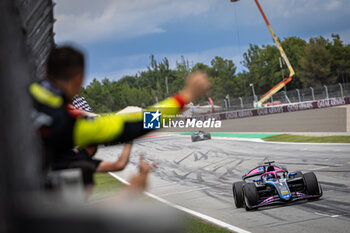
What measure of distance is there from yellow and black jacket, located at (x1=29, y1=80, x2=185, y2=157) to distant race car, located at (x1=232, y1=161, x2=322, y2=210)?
32.6ft

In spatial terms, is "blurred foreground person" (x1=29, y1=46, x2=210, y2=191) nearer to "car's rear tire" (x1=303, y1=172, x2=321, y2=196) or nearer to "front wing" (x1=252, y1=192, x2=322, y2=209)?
"front wing" (x1=252, y1=192, x2=322, y2=209)

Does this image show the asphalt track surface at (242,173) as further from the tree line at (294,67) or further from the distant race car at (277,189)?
the tree line at (294,67)

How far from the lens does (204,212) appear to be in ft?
39.8

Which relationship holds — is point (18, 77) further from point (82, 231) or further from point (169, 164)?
point (169, 164)

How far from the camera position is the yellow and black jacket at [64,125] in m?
1.40

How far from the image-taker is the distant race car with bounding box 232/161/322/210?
1118 cm

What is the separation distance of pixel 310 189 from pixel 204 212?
2.79m

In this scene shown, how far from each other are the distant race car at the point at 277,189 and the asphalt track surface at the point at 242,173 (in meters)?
0.22

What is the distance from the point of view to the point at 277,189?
36.7 feet

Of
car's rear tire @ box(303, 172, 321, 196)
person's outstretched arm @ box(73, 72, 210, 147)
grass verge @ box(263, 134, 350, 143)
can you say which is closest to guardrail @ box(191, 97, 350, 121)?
grass verge @ box(263, 134, 350, 143)

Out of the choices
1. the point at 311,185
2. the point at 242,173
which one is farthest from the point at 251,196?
the point at 242,173

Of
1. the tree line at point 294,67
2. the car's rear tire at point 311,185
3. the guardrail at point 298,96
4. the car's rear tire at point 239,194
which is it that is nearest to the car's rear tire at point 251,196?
the car's rear tire at point 239,194

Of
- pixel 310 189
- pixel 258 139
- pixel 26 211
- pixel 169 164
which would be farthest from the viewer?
pixel 258 139

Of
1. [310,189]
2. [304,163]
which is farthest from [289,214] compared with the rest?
[304,163]
